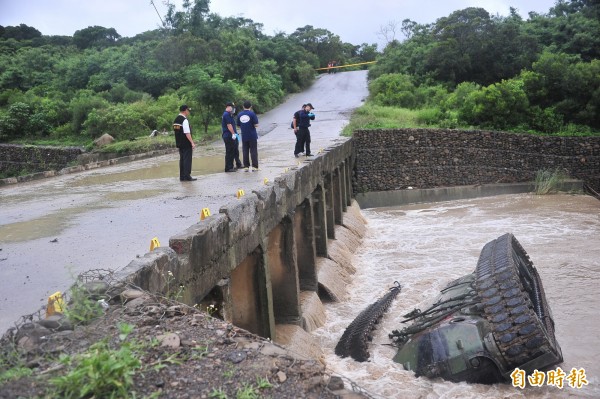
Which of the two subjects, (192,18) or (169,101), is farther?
(192,18)

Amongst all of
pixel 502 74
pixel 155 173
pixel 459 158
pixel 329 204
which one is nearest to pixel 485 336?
pixel 329 204

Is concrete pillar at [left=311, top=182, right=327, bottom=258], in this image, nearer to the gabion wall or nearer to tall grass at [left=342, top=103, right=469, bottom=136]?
the gabion wall

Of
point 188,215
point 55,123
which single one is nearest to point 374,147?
point 188,215

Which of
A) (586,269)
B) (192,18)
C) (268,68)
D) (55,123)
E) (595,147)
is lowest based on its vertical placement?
(586,269)

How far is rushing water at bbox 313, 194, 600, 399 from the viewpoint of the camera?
33.0 feet

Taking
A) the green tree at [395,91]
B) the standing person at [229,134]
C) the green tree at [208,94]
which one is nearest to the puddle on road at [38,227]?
the standing person at [229,134]

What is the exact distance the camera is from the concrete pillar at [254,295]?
10070mm

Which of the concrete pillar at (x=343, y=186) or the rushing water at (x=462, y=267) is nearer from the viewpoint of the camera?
the rushing water at (x=462, y=267)

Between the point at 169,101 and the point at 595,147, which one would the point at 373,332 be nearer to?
the point at 595,147

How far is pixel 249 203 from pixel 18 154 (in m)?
26.4

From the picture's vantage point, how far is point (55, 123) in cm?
3803

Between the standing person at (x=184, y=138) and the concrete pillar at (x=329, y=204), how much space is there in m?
5.14

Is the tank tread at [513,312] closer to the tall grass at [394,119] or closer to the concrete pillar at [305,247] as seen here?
the concrete pillar at [305,247]

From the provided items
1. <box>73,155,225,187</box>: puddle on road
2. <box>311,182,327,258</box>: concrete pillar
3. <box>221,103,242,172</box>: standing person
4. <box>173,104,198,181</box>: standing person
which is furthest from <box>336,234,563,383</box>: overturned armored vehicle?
<box>73,155,225,187</box>: puddle on road
